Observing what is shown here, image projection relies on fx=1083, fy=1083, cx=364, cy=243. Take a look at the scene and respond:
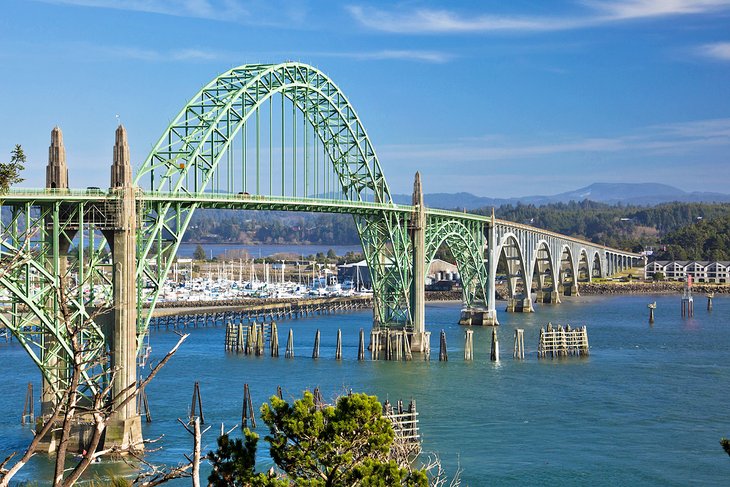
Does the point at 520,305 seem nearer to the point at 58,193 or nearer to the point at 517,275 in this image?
the point at 517,275

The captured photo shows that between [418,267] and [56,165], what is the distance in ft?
103

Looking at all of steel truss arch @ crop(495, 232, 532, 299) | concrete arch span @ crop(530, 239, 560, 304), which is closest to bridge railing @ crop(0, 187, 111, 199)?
steel truss arch @ crop(495, 232, 532, 299)

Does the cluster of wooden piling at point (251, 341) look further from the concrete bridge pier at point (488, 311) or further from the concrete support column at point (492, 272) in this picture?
the concrete support column at point (492, 272)

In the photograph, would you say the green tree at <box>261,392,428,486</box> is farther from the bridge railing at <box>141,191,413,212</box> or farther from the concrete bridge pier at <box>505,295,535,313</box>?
the concrete bridge pier at <box>505,295,535,313</box>

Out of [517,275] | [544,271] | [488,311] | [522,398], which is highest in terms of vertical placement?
[544,271]

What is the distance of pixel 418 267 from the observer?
61625 mm

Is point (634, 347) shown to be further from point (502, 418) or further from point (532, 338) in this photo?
point (502, 418)

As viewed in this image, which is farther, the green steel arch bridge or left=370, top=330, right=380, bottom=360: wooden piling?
left=370, top=330, right=380, bottom=360: wooden piling

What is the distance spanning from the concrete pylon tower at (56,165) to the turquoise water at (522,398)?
8.02m

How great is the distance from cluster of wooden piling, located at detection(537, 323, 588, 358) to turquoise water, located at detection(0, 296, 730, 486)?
2.79 ft

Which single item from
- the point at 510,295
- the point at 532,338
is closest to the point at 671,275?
the point at 510,295

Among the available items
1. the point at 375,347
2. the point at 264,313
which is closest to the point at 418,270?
the point at 375,347

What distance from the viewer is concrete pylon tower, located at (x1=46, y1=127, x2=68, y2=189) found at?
33.1 metres

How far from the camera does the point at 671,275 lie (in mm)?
145500
